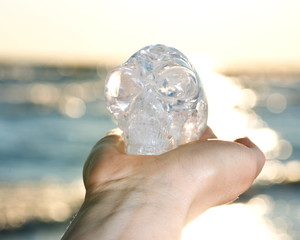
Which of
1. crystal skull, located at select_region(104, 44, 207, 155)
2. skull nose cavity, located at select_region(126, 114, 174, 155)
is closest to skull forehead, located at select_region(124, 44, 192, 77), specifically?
crystal skull, located at select_region(104, 44, 207, 155)

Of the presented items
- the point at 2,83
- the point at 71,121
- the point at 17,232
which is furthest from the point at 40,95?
the point at 17,232

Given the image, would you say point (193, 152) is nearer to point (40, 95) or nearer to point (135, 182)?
point (135, 182)

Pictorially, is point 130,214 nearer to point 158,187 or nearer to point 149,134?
point 158,187

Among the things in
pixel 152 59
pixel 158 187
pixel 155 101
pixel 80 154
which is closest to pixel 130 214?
pixel 158 187

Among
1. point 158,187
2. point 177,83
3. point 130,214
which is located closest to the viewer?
point 130,214

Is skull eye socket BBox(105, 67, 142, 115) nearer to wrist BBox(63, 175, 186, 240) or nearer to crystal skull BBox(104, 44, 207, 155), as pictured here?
crystal skull BBox(104, 44, 207, 155)

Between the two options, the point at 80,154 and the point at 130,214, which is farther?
the point at 80,154

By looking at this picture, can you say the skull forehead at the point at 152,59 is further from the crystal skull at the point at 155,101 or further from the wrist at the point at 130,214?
the wrist at the point at 130,214

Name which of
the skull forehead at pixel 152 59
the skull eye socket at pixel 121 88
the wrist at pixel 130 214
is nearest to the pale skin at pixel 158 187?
the wrist at pixel 130 214
